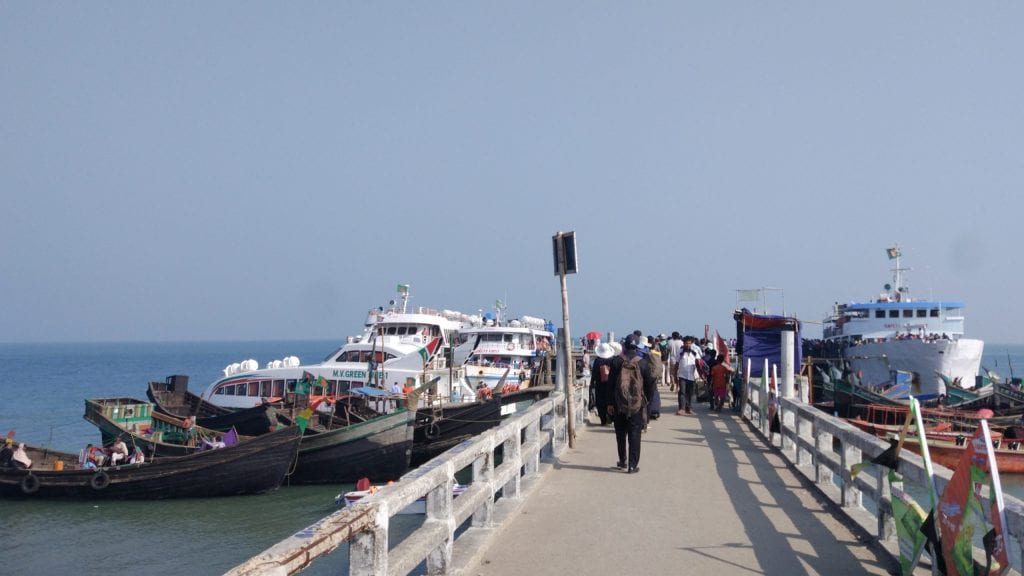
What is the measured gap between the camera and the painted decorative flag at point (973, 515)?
12.5 ft

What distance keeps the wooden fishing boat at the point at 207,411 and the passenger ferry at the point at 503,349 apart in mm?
8242

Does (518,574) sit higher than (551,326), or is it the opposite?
(551,326)

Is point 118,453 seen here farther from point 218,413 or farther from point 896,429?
point 896,429

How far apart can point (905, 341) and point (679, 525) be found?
40.4 meters

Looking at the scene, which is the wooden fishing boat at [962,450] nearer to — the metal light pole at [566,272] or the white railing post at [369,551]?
the metal light pole at [566,272]

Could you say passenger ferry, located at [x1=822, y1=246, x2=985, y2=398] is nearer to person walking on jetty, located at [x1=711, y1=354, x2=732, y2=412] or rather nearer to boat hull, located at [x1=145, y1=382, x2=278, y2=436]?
person walking on jetty, located at [x1=711, y1=354, x2=732, y2=412]

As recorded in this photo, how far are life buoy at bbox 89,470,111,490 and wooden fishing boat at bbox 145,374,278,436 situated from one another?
4029 millimetres

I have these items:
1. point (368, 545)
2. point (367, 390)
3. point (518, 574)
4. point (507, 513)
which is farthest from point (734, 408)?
point (368, 545)

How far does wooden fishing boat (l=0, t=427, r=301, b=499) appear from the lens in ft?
65.0

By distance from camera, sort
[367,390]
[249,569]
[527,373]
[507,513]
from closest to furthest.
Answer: [249,569]
[507,513]
[367,390]
[527,373]

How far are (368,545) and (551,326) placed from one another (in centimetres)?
3795

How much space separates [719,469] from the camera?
1020cm

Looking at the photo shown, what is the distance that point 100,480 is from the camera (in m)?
19.9

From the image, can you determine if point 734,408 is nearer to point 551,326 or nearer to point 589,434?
point 589,434
